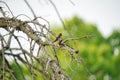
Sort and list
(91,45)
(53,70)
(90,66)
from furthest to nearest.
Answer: (91,45) → (90,66) → (53,70)

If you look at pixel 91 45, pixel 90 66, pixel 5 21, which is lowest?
pixel 5 21

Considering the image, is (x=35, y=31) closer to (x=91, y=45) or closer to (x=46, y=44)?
(x=46, y=44)

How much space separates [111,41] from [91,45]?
1874 mm

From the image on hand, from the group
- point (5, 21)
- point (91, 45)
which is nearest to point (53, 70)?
point (5, 21)

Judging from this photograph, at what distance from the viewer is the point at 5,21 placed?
6.63 ft

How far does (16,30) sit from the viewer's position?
1996 millimetres

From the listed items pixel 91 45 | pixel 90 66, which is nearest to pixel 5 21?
pixel 90 66

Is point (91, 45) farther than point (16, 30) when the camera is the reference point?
Yes

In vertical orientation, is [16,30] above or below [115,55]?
below

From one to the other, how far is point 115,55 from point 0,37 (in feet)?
63.9

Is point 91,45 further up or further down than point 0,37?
further up

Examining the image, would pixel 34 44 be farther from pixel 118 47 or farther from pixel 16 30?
pixel 118 47

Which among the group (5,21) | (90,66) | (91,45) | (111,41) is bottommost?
(5,21)

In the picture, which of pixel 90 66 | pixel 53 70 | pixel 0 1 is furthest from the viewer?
pixel 90 66
